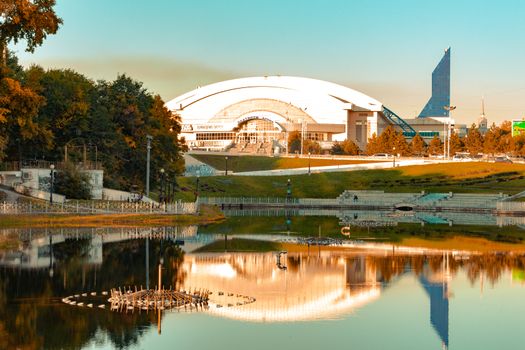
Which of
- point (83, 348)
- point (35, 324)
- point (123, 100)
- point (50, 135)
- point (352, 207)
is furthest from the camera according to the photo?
point (352, 207)

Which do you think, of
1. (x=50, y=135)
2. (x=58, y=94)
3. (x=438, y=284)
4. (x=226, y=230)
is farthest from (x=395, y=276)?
(x=58, y=94)

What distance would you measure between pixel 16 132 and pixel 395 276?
3952 cm

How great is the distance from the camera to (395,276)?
38.5 metres

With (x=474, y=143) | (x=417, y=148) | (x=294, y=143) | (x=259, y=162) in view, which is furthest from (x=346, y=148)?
(x=259, y=162)

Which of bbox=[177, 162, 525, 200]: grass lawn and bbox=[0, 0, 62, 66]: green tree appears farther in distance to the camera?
bbox=[177, 162, 525, 200]: grass lawn

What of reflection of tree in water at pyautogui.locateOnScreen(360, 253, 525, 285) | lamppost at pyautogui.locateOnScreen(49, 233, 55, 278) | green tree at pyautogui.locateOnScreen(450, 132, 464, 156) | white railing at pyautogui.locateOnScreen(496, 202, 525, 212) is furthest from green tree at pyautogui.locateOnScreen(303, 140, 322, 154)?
reflection of tree in water at pyautogui.locateOnScreen(360, 253, 525, 285)

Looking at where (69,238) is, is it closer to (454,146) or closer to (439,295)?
(439,295)

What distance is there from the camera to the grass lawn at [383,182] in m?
108

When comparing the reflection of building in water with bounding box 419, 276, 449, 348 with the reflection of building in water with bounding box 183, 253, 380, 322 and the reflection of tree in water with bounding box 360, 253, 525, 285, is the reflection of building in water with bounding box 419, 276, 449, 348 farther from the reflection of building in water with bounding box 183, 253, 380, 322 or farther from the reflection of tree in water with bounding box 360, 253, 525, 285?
the reflection of building in water with bounding box 183, 253, 380, 322

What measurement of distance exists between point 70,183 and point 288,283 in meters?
35.3

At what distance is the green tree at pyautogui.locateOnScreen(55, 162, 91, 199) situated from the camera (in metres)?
66.9

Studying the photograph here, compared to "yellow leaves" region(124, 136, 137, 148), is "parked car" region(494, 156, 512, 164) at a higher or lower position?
higher

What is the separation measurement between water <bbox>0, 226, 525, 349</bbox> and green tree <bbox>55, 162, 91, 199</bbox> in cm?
1528

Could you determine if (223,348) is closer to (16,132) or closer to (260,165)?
(16,132)
